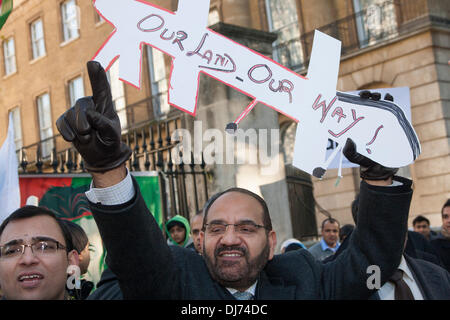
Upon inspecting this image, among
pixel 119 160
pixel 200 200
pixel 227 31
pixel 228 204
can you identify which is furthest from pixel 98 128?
pixel 200 200

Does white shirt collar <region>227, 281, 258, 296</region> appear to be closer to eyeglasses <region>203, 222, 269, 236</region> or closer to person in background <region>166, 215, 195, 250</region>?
eyeglasses <region>203, 222, 269, 236</region>

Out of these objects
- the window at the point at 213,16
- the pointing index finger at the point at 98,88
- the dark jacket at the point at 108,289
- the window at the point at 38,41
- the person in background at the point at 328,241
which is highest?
the window at the point at 213,16

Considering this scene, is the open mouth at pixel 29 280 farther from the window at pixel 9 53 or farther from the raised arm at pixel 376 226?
the window at pixel 9 53

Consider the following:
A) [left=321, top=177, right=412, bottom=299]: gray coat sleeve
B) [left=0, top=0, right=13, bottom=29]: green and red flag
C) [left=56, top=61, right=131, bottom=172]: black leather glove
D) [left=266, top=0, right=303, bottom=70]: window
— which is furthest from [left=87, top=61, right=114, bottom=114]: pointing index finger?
[left=266, top=0, right=303, bottom=70]: window

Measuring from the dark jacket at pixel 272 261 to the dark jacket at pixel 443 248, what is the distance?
8.72 feet

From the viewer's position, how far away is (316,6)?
1552 cm

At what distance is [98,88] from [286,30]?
52.0 feet

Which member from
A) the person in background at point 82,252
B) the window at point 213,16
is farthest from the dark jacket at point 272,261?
the window at point 213,16

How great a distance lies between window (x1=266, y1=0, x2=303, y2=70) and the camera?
16906mm

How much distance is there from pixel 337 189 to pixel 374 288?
13957mm

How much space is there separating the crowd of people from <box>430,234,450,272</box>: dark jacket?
7.50 ft

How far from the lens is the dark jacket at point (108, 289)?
243 cm

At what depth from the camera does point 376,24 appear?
1555cm
